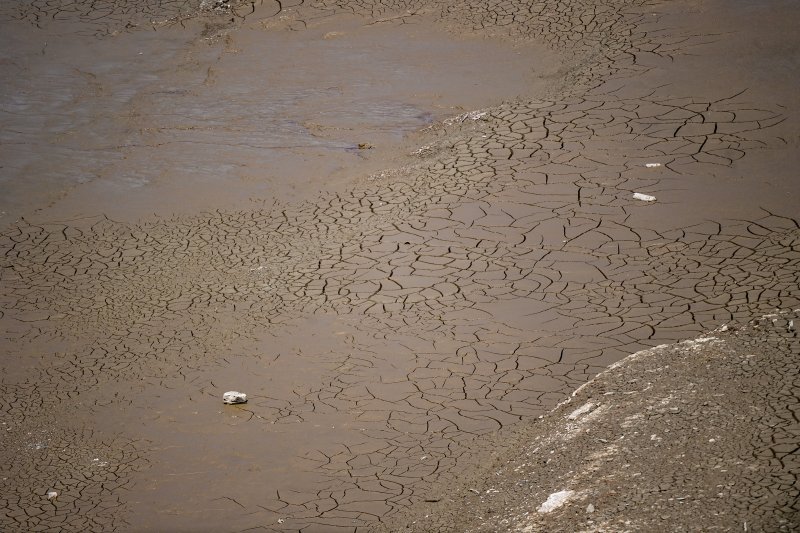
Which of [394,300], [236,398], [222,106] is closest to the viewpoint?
[236,398]

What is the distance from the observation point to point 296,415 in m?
4.77

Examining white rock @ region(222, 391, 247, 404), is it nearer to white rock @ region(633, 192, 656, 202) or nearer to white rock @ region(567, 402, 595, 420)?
white rock @ region(567, 402, 595, 420)

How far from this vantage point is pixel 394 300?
18.5ft

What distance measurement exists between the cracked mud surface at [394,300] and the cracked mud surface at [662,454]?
14cm

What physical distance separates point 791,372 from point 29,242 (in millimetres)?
5314

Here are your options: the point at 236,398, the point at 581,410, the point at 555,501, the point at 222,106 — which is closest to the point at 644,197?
the point at 581,410

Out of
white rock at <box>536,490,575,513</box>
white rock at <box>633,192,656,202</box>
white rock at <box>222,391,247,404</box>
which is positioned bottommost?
white rock at <box>222,391,247,404</box>

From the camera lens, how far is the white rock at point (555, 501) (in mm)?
3480

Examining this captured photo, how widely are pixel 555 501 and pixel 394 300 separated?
2.33 meters

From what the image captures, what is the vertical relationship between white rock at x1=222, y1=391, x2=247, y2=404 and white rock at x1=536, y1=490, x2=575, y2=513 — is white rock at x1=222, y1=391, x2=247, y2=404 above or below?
below

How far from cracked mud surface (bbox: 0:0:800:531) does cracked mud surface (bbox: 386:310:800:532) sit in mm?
140

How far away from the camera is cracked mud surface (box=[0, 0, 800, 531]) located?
4.40m

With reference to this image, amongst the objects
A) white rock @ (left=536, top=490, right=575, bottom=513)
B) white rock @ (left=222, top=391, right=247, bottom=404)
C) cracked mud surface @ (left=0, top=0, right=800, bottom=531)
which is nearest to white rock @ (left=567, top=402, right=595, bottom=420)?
cracked mud surface @ (left=0, top=0, right=800, bottom=531)

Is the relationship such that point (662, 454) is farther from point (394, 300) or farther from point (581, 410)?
point (394, 300)
